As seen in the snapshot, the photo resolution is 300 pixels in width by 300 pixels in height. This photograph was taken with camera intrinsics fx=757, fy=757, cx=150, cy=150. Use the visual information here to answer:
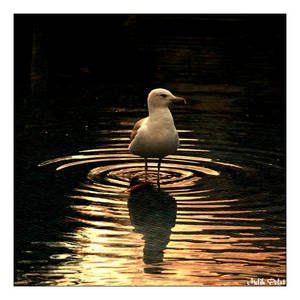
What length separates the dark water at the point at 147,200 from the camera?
8414 mm

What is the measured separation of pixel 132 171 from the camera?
39.7 ft

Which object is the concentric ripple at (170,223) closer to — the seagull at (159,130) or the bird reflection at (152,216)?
the bird reflection at (152,216)

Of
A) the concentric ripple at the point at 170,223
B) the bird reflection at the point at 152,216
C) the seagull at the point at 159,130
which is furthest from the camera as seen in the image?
the seagull at the point at 159,130

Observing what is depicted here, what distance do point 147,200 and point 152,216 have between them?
0.69 metres

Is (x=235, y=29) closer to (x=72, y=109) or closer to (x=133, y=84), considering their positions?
(x=133, y=84)

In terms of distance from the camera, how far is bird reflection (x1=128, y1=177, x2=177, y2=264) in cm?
893

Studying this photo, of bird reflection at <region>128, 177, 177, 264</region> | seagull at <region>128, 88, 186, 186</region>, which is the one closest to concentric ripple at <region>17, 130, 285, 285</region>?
bird reflection at <region>128, 177, 177, 264</region>

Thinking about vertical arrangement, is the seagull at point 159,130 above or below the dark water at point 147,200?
above

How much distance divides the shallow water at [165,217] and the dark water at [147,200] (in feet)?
0.05

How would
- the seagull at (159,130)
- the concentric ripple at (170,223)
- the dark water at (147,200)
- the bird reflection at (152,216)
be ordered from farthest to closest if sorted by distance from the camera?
the seagull at (159,130) < the bird reflection at (152,216) < the dark water at (147,200) < the concentric ripple at (170,223)

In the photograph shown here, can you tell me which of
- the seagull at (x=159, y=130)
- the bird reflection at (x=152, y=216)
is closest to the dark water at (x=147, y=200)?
the bird reflection at (x=152, y=216)

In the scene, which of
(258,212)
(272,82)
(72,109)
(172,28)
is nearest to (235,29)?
(172,28)

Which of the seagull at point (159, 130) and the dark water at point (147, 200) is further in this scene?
the seagull at point (159, 130)

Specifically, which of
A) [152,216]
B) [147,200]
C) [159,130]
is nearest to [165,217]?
[152,216]
